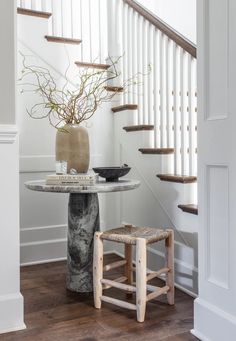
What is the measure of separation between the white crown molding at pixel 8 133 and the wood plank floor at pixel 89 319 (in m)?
0.95

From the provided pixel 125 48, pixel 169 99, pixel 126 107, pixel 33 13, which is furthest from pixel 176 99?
pixel 33 13

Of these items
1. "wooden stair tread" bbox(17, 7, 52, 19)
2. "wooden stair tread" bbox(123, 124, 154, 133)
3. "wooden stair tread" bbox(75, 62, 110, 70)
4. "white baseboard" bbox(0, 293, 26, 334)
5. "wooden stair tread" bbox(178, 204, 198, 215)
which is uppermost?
"wooden stair tread" bbox(17, 7, 52, 19)

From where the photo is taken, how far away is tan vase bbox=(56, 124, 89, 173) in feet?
8.21

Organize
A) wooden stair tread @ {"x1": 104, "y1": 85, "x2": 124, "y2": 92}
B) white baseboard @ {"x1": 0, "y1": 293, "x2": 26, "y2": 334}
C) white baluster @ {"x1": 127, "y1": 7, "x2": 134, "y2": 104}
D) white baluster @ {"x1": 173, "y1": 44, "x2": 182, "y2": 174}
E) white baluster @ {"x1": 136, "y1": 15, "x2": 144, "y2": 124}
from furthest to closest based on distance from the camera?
wooden stair tread @ {"x1": 104, "y1": 85, "x2": 124, "y2": 92} < white baluster @ {"x1": 127, "y1": 7, "x2": 134, "y2": 104} < white baluster @ {"x1": 136, "y1": 15, "x2": 144, "y2": 124} < white baluster @ {"x1": 173, "y1": 44, "x2": 182, "y2": 174} < white baseboard @ {"x1": 0, "y1": 293, "x2": 26, "y2": 334}

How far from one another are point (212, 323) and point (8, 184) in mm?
1183

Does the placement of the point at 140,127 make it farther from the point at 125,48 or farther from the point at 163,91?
the point at 125,48

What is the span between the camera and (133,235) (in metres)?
2.24

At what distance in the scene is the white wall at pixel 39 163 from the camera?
10.4 feet

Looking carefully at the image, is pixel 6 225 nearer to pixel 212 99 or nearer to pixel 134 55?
pixel 212 99

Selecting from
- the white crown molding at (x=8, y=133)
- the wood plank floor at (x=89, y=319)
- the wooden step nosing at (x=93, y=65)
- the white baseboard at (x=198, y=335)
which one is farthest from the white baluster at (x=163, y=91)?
the white baseboard at (x=198, y=335)

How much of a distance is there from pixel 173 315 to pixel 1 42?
5.51 feet

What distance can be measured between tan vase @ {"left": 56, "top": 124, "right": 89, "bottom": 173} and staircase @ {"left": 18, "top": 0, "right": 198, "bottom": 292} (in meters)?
0.57

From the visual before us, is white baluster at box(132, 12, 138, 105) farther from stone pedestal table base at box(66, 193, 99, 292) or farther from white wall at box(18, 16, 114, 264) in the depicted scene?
stone pedestal table base at box(66, 193, 99, 292)

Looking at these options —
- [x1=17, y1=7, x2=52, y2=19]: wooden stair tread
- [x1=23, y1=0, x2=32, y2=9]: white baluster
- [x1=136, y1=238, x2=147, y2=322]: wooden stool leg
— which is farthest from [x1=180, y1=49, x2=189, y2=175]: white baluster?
[x1=23, y1=0, x2=32, y2=9]: white baluster
